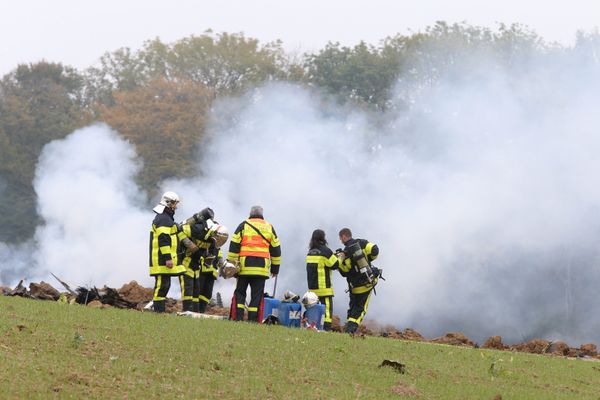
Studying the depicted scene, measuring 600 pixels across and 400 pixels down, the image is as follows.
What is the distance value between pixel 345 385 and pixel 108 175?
32135 millimetres

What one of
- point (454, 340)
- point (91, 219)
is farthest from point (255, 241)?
point (91, 219)

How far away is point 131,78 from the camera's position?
7206 cm

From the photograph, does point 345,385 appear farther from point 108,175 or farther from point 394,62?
point 394,62

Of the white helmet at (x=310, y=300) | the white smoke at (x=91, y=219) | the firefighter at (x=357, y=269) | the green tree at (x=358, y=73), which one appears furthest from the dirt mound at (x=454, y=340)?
the green tree at (x=358, y=73)

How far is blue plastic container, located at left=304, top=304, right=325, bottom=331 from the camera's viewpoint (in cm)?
2081

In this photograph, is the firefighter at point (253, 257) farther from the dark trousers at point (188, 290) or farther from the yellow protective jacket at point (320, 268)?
the dark trousers at point (188, 290)

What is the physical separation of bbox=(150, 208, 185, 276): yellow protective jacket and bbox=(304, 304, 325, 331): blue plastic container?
7.88 ft

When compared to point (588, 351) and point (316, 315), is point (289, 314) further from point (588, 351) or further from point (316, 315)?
point (588, 351)

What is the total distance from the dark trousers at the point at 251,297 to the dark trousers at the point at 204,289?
1800mm

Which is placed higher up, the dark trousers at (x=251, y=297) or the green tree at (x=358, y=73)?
the green tree at (x=358, y=73)

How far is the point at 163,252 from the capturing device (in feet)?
64.3

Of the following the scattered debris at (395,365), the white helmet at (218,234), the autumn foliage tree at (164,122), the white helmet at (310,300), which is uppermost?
the autumn foliage tree at (164,122)

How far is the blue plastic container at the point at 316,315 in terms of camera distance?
20812mm

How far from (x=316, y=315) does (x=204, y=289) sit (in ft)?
Answer: 7.58
